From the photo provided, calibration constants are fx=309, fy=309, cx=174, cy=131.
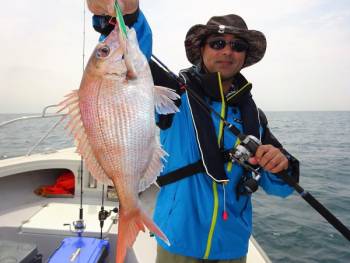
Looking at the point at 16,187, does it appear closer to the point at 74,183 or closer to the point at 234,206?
the point at 74,183

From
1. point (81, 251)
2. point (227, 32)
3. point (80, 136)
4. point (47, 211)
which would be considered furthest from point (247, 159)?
point (47, 211)

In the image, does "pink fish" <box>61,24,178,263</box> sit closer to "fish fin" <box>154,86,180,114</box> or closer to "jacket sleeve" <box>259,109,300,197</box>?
"fish fin" <box>154,86,180,114</box>

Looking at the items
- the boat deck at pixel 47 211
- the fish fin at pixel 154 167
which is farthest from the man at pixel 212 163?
the boat deck at pixel 47 211

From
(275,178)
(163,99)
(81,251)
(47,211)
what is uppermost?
(163,99)

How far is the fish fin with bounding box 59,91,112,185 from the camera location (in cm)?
126

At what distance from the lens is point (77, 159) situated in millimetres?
4938

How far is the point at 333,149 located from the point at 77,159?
15.2m

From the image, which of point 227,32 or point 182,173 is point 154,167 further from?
point 227,32

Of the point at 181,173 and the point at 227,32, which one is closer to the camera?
the point at 181,173

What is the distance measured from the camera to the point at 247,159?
204 centimetres

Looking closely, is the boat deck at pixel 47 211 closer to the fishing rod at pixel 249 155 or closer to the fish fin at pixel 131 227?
the fishing rod at pixel 249 155

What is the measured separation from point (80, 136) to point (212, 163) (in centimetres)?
102

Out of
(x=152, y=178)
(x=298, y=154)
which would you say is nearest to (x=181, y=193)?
(x=152, y=178)

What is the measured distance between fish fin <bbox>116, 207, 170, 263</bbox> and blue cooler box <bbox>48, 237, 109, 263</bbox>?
175 centimetres
